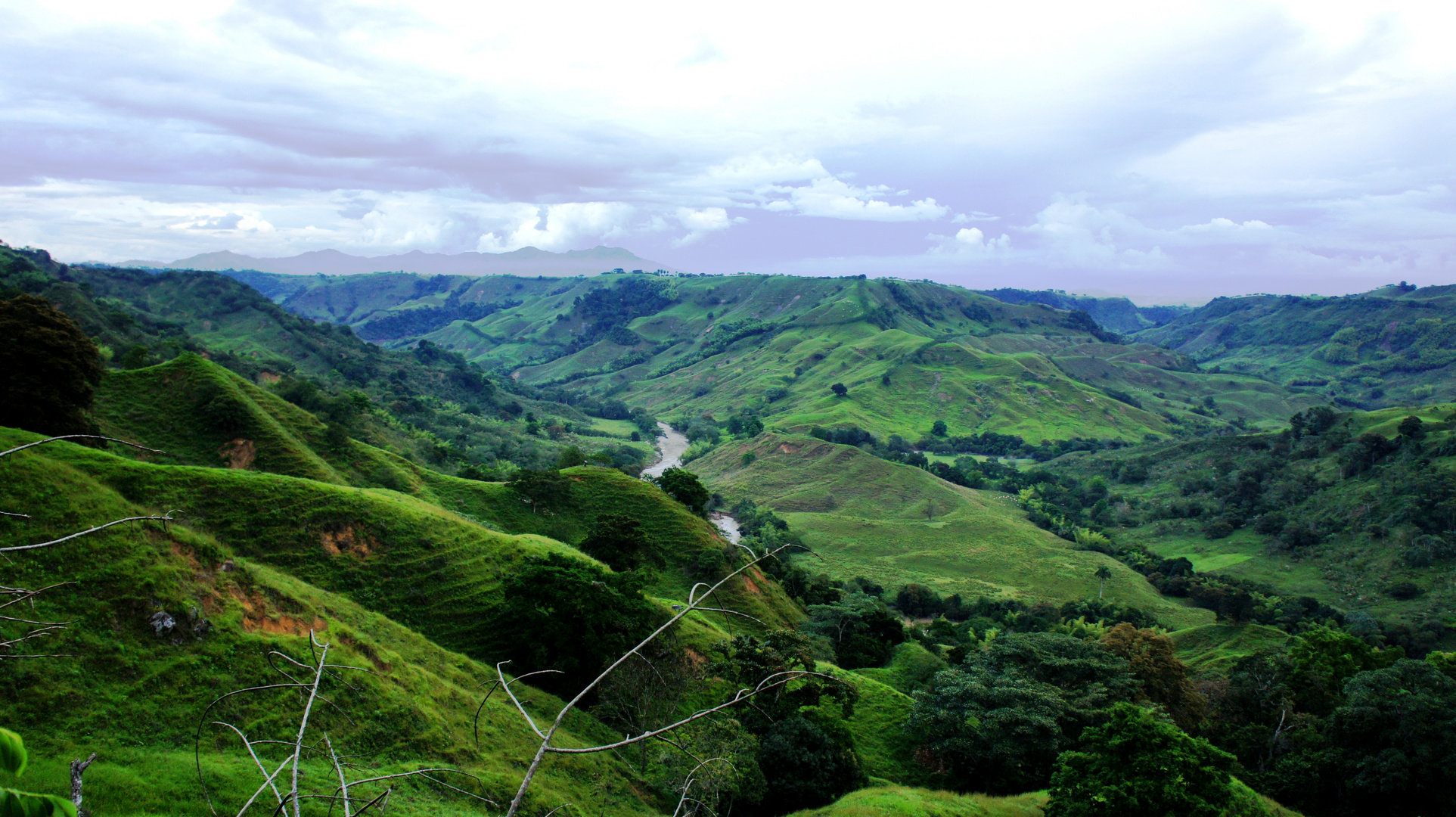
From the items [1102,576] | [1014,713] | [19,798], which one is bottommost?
[1102,576]

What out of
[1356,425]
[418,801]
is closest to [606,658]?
[418,801]

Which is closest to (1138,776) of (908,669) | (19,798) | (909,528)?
(908,669)

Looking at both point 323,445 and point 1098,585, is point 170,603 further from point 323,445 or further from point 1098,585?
point 1098,585

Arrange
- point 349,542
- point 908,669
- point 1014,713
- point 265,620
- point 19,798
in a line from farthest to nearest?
point 908,669, point 349,542, point 1014,713, point 265,620, point 19,798

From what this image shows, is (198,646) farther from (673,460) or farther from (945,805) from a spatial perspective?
(673,460)

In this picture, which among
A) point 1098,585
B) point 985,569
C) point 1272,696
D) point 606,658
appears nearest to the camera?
point 606,658

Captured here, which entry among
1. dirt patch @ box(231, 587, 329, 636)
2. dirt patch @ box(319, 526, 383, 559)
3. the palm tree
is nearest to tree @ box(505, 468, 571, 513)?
dirt patch @ box(319, 526, 383, 559)

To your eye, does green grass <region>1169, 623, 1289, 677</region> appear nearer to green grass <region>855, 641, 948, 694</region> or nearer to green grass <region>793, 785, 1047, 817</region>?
green grass <region>855, 641, 948, 694</region>
